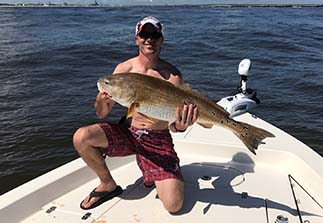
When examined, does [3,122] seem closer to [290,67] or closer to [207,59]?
[207,59]

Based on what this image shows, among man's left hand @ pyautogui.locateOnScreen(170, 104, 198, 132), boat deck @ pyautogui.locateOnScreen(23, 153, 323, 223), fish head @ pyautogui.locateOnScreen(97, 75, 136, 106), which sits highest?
fish head @ pyautogui.locateOnScreen(97, 75, 136, 106)

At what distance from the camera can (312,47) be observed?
1927 centimetres

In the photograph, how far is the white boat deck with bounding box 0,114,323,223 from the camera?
3703mm

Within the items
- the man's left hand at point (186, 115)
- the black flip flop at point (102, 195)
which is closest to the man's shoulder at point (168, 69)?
the man's left hand at point (186, 115)

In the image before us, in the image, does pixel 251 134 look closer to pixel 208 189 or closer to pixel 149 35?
pixel 208 189

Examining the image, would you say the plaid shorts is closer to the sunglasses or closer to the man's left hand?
the man's left hand

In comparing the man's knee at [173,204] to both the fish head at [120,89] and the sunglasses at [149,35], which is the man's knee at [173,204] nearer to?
the fish head at [120,89]

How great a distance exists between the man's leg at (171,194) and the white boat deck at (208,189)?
0.24 feet

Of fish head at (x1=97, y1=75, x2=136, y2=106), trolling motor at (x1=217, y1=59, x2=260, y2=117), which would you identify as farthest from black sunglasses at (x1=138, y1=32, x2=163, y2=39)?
trolling motor at (x1=217, y1=59, x2=260, y2=117)

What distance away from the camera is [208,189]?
421 cm

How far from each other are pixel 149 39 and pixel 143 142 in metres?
1.00

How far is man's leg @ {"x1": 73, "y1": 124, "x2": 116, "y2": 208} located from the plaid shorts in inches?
2.9

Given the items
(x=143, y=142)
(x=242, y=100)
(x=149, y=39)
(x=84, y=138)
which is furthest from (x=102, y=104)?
(x=242, y=100)

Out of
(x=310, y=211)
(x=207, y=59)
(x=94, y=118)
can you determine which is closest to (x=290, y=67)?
(x=207, y=59)
